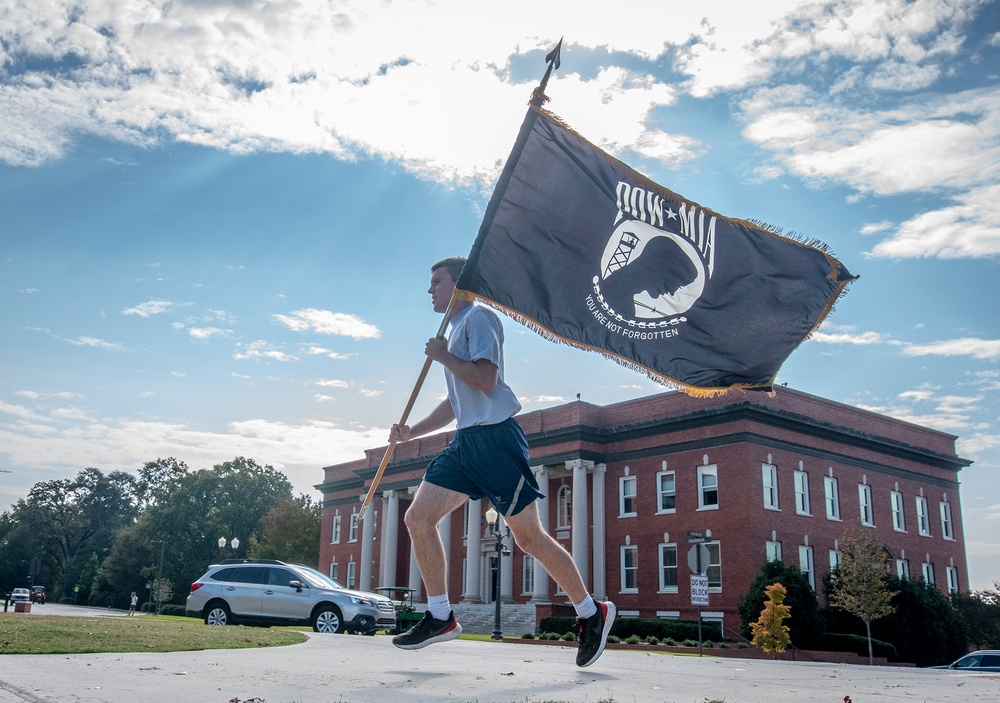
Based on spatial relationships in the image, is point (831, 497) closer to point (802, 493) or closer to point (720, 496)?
point (802, 493)

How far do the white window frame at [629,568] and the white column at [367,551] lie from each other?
19587 mm

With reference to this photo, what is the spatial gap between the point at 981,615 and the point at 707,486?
13.5 metres

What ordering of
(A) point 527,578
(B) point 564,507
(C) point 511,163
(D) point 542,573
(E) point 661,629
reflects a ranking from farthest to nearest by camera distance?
(B) point 564,507, (A) point 527,578, (D) point 542,573, (E) point 661,629, (C) point 511,163

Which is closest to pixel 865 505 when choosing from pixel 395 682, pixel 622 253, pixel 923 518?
pixel 923 518

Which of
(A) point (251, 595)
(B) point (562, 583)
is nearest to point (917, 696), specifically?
(B) point (562, 583)

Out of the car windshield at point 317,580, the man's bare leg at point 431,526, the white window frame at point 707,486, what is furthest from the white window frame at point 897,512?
the man's bare leg at point 431,526

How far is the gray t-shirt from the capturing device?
5.61 m

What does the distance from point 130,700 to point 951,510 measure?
1971 inches

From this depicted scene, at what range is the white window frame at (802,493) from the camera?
39.2 meters

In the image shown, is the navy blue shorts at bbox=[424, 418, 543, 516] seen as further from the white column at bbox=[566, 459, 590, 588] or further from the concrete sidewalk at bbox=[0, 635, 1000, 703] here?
the white column at bbox=[566, 459, 590, 588]

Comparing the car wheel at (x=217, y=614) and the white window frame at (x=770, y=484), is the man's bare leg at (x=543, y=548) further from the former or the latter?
the white window frame at (x=770, y=484)

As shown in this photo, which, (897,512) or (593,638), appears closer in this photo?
(593,638)

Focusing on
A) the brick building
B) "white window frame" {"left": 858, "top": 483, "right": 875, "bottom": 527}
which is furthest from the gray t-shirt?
"white window frame" {"left": 858, "top": 483, "right": 875, "bottom": 527}

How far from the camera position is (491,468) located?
18.1 feet
